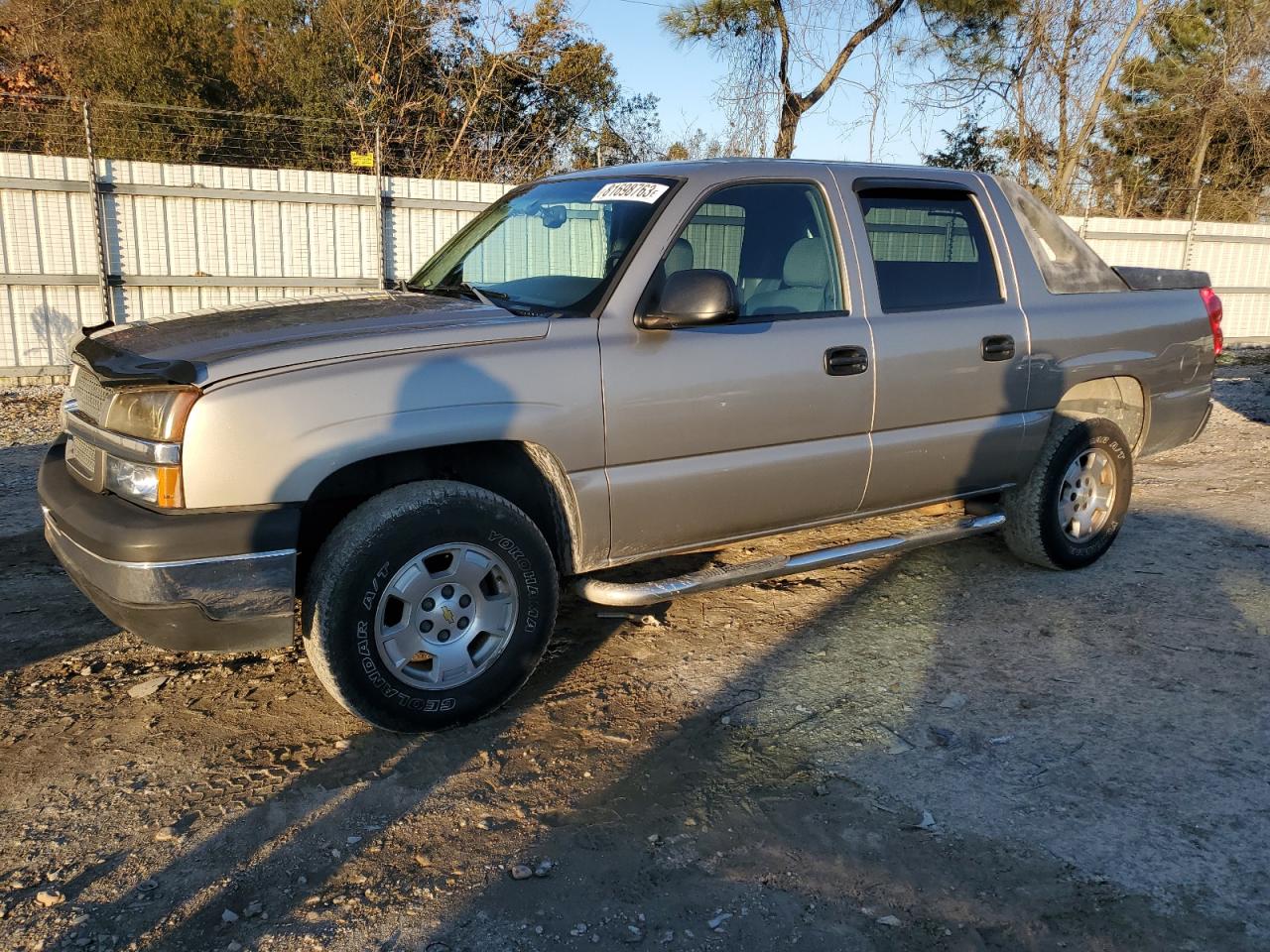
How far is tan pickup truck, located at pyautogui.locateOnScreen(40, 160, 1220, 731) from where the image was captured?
3.04m

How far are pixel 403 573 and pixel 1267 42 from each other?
76.9ft

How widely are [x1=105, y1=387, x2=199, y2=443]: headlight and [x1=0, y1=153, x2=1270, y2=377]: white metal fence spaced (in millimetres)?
6729

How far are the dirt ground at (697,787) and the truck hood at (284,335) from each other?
4.09 ft

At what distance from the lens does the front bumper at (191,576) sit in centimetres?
294

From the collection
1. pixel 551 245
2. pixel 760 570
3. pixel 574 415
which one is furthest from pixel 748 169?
pixel 760 570

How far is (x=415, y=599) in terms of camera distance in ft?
10.8

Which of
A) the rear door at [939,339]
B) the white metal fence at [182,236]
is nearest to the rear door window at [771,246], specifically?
the rear door at [939,339]

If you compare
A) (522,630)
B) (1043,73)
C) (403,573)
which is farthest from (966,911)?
(1043,73)

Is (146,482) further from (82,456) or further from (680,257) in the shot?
(680,257)

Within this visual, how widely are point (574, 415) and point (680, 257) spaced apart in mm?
780

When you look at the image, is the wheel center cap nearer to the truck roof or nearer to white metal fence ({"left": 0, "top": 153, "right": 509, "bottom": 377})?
the truck roof

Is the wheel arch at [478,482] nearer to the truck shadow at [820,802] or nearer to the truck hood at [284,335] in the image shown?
the truck hood at [284,335]

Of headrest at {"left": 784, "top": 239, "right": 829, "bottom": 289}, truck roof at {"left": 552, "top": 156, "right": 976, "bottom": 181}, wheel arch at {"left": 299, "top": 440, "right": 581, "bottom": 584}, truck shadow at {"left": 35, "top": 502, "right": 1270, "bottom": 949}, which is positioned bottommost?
truck shadow at {"left": 35, "top": 502, "right": 1270, "bottom": 949}

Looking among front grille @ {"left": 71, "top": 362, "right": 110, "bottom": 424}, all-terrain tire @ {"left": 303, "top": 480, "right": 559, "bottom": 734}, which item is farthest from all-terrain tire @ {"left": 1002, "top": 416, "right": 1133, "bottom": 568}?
front grille @ {"left": 71, "top": 362, "right": 110, "bottom": 424}
